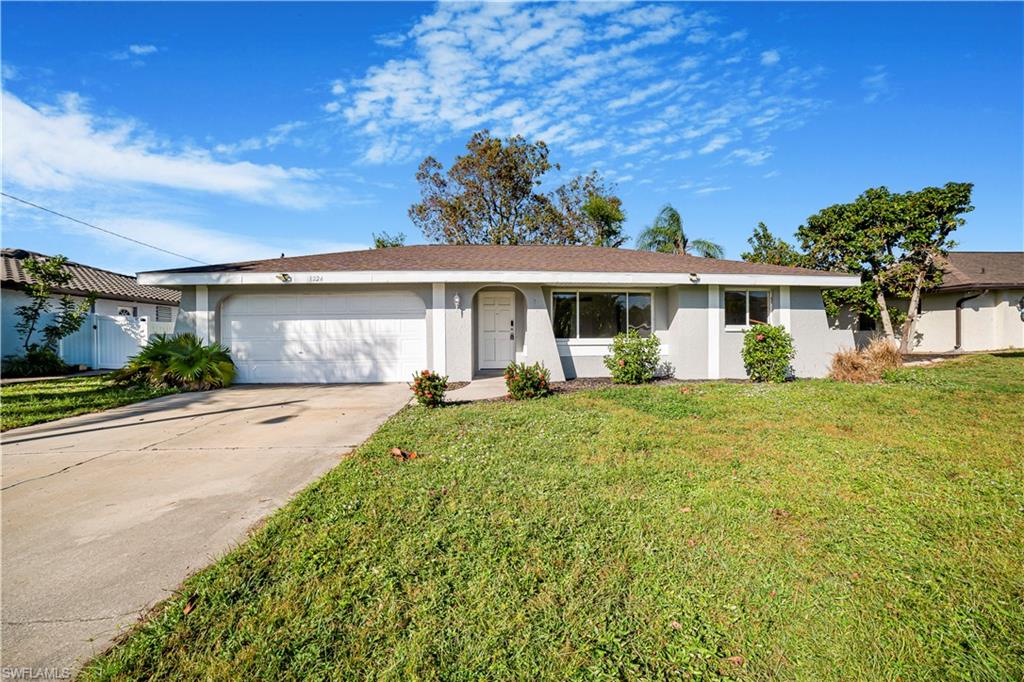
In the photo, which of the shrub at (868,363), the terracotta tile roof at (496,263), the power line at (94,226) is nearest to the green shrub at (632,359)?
the terracotta tile roof at (496,263)

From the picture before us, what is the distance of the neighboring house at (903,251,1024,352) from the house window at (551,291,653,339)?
1308 cm

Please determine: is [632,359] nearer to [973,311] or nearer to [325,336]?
[325,336]

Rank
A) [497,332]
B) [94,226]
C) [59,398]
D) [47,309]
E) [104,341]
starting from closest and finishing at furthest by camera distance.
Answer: [59,398]
[497,332]
[47,309]
[104,341]
[94,226]

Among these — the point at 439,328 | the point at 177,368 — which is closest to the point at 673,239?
the point at 439,328

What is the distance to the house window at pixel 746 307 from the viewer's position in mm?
12047

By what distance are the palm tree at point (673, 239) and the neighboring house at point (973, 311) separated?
814cm

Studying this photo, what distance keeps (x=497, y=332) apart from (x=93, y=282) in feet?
52.8

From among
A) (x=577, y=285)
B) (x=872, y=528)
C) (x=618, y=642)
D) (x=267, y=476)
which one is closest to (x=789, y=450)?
(x=872, y=528)

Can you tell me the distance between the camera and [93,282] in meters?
16.5

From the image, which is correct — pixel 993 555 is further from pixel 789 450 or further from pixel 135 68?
pixel 135 68

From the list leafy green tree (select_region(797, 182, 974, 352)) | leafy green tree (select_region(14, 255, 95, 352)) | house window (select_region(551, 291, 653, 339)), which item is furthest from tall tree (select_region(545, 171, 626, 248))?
leafy green tree (select_region(14, 255, 95, 352))

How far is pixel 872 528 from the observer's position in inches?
120

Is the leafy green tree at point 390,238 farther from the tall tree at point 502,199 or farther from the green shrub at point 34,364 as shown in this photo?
the green shrub at point 34,364

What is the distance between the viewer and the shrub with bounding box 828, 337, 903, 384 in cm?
916
